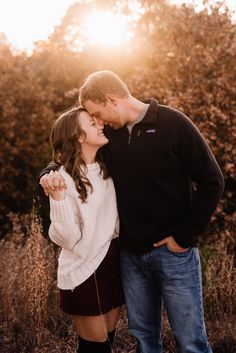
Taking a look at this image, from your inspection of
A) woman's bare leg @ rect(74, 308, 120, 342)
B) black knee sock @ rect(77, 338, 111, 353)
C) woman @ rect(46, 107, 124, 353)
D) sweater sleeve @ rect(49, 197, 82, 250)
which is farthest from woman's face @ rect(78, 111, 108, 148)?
black knee sock @ rect(77, 338, 111, 353)

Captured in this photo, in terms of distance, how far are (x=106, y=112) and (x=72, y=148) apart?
11.6 inches

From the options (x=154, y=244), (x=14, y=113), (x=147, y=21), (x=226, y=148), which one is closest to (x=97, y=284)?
(x=154, y=244)

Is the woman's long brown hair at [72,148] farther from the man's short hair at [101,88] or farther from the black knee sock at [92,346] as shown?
the black knee sock at [92,346]

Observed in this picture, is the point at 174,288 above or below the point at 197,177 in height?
below

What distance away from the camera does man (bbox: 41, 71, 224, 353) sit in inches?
112

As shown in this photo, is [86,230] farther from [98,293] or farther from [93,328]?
[93,328]

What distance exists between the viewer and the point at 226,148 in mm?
6098

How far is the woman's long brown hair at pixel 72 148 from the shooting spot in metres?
3.00

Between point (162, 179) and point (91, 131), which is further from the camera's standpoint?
point (91, 131)

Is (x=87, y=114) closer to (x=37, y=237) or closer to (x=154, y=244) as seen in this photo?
(x=154, y=244)

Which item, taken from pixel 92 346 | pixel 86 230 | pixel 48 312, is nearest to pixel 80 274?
pixel 86 230

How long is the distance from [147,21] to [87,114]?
5.77 meters

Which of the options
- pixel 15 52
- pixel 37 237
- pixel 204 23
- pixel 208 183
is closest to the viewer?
pixel 208 183

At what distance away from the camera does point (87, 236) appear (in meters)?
2.97
